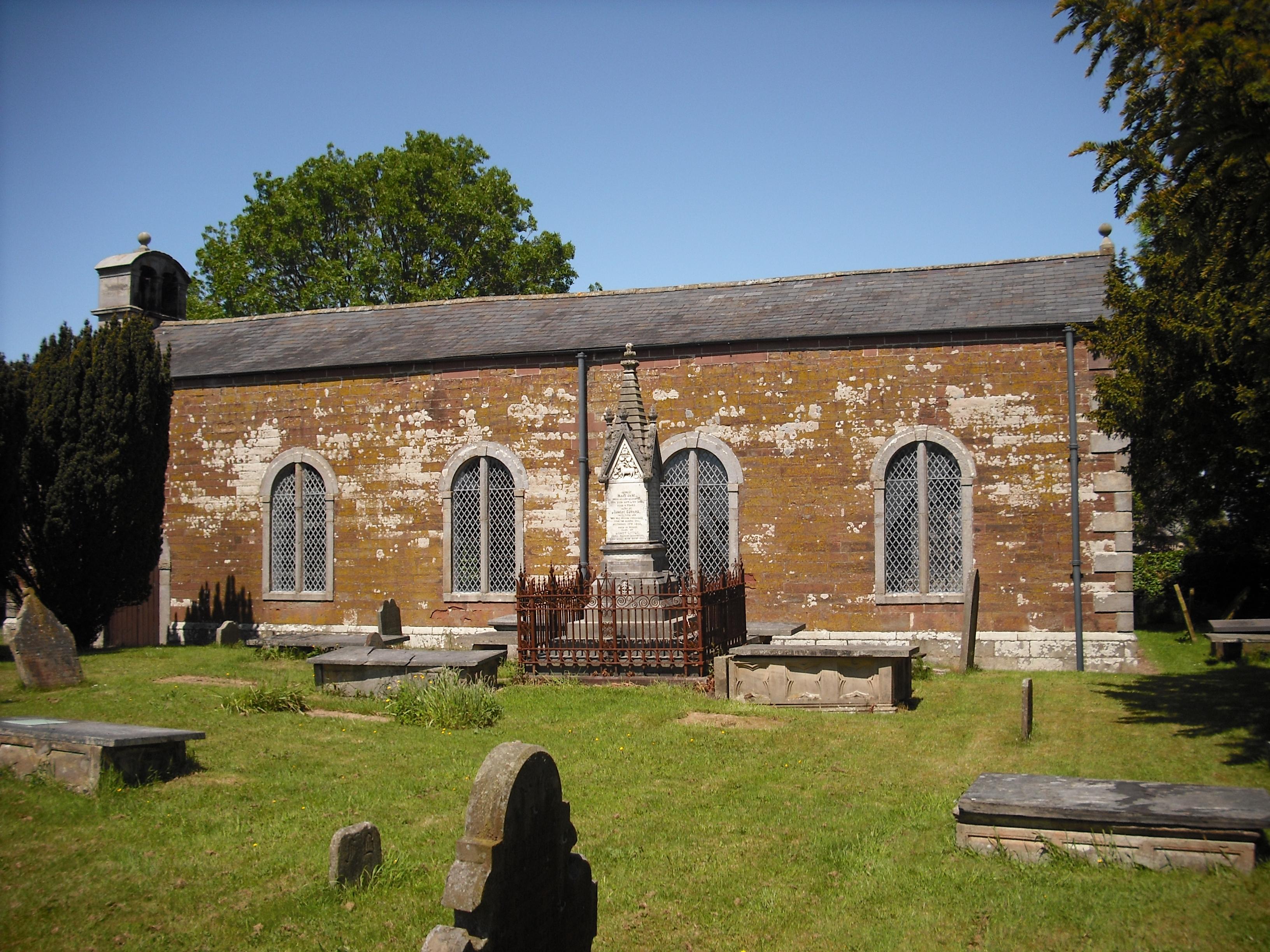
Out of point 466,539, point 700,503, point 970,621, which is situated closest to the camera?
point 970,621

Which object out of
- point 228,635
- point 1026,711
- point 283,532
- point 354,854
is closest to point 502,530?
point 283,532

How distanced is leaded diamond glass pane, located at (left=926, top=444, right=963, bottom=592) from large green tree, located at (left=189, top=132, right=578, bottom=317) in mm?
21940

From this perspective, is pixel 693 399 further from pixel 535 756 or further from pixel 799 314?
pixel 535 756

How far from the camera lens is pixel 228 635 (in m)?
18.8

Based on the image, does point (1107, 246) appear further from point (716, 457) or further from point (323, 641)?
point (323, 641)

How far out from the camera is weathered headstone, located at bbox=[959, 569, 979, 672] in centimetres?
1456

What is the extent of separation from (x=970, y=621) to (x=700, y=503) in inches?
195

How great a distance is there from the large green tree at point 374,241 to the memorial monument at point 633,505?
71.4 feet

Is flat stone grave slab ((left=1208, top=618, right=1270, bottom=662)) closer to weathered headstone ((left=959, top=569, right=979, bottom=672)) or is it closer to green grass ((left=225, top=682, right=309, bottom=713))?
weathered headstone ((left=959, top=569, right=979, bottom=672))

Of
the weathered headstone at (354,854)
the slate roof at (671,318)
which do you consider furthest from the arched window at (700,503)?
the weathered headstone at (354,854)

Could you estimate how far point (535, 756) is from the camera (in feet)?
15.5

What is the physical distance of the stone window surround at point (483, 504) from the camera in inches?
719

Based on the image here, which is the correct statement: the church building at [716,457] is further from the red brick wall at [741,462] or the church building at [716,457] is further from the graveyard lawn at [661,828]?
the graveyard lawn at [661,828]

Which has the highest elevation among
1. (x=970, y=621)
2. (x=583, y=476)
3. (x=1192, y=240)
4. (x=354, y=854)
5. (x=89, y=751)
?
(x=1192, y=240)
